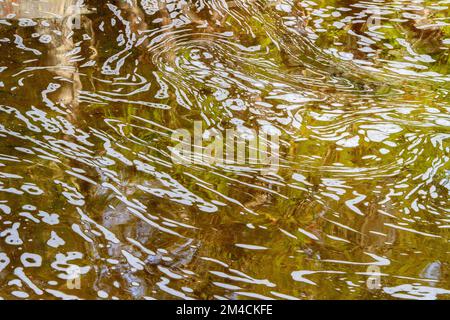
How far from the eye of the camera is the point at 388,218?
2.42 m

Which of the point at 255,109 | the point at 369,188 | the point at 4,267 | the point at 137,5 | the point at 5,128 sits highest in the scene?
the point at 137,5

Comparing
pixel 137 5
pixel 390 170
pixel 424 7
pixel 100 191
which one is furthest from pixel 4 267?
pixel 424 7

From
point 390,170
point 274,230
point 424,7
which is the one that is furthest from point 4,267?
point 424,7

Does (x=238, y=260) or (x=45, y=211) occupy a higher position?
(x=45, y=211)

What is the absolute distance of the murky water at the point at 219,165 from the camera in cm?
218

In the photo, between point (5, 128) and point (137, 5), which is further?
point (137, 5)

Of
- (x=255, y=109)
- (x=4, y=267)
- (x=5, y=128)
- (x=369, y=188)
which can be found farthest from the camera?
(x=255, y=109)

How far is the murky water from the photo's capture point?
2.18 meters

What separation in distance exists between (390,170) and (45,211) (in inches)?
48.9

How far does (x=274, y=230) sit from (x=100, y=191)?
0.62 metres

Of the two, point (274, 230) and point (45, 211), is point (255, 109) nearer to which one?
point (274, 230)

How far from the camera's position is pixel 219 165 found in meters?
2.66

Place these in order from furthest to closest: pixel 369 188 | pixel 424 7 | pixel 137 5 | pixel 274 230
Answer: pixel 424 7
pixel 137 5
pixel 369 188
pixel 274 230

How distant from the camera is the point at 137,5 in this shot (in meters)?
3.74
